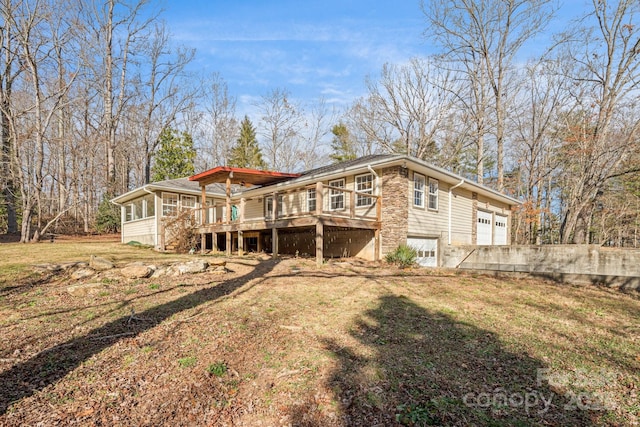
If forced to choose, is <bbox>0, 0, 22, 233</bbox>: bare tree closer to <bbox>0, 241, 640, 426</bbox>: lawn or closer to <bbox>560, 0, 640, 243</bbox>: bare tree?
<bbox>0, 241, 640, 426</bbox>: lawn

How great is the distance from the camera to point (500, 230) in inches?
715

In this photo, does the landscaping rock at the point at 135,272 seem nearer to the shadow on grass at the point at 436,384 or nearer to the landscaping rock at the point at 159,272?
the landscaping rock at the point at 159,272

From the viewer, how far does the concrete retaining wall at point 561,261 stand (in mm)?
8344

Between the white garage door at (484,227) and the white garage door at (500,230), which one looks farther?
the white garage door at (500,230)

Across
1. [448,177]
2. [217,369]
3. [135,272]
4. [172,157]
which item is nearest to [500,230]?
[448,177]

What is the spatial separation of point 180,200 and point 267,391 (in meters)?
15.3

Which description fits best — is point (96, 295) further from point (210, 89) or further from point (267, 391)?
point (210, 89)

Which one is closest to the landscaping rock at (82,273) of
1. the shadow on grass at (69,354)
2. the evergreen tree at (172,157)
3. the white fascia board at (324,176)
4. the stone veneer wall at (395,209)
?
the shadow on grass at (69,354)

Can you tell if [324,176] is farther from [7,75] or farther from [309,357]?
[7,75]

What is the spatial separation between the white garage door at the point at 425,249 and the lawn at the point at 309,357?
5151 mm

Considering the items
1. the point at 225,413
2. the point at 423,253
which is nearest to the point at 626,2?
the point at 423,253

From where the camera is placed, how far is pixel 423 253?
12.4 metres

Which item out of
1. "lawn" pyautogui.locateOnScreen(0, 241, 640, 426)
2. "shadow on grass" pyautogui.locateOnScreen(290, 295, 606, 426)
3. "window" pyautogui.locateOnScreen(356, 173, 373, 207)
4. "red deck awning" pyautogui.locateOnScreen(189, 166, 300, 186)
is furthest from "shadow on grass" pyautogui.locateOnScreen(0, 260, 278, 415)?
"window" pyautogui.locateOnScreen(356, 173, 373, 207)

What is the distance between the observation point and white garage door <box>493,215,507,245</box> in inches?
690
